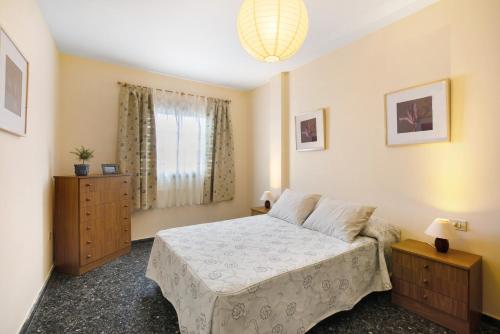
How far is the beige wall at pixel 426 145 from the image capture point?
1820mm

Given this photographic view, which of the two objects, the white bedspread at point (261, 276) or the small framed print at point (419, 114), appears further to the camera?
the small framed print at point (419, 114)

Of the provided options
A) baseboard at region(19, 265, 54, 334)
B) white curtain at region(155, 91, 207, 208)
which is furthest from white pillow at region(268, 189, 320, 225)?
baseboard at region(19, 265, 54, 334)

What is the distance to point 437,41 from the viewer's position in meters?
2.09

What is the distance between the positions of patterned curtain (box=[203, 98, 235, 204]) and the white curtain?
0.10 meters

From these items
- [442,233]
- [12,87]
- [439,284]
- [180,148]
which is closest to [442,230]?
[442,233]

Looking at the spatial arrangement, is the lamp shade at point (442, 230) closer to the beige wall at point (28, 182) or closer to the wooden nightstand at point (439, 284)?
the wooden nightstand at point (439, 284)

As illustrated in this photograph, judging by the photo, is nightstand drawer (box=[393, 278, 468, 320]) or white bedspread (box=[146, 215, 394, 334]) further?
nightstand drawer (box=[393, 278, 468, 320])

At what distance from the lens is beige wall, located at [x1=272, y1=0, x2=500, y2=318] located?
182 cm

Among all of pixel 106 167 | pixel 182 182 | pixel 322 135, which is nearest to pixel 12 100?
pixel 106 167

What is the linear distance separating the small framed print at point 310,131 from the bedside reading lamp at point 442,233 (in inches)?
60.6

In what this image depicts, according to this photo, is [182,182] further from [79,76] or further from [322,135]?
[322,135]

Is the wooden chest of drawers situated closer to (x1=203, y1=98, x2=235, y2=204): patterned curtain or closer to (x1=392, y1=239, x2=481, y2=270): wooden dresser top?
(x1=203, y1=98, x2=235, y2=204): patterned curtain

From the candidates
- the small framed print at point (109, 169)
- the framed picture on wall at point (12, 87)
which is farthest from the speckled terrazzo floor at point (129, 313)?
the framed picture on wall at point (12, 87)

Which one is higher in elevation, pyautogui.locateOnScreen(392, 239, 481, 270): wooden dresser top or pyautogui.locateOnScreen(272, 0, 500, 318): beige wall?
pyautogui.locateOnScreen(272, 0, 500, 318): beige wall
